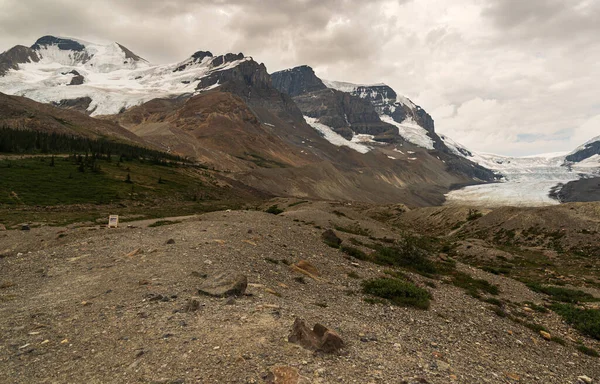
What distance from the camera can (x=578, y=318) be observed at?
19359 millimetres

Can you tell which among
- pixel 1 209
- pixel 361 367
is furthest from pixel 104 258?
pixel 1 209

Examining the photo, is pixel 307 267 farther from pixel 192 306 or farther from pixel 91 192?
pixel 91 192

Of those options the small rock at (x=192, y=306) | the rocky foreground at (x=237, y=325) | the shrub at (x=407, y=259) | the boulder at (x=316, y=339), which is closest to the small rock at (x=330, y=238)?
the shrub at (x=407, y=259)

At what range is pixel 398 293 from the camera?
1780cm

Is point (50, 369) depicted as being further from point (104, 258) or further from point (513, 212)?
point (513, 212)

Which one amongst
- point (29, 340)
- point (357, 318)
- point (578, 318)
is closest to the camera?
point (29, 340)

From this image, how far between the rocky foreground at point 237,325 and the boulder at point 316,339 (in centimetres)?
4

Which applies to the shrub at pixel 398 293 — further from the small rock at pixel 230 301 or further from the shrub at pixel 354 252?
the small rock at pixel 230 301

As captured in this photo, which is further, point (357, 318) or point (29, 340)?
point (357, 318)

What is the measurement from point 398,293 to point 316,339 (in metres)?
9.11

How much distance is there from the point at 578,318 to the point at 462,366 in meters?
14.1

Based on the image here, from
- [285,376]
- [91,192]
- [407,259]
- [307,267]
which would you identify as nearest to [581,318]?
[407,259]

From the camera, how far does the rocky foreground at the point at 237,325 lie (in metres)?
8.85

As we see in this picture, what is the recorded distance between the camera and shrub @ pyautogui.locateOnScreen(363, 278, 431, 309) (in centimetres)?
1694
